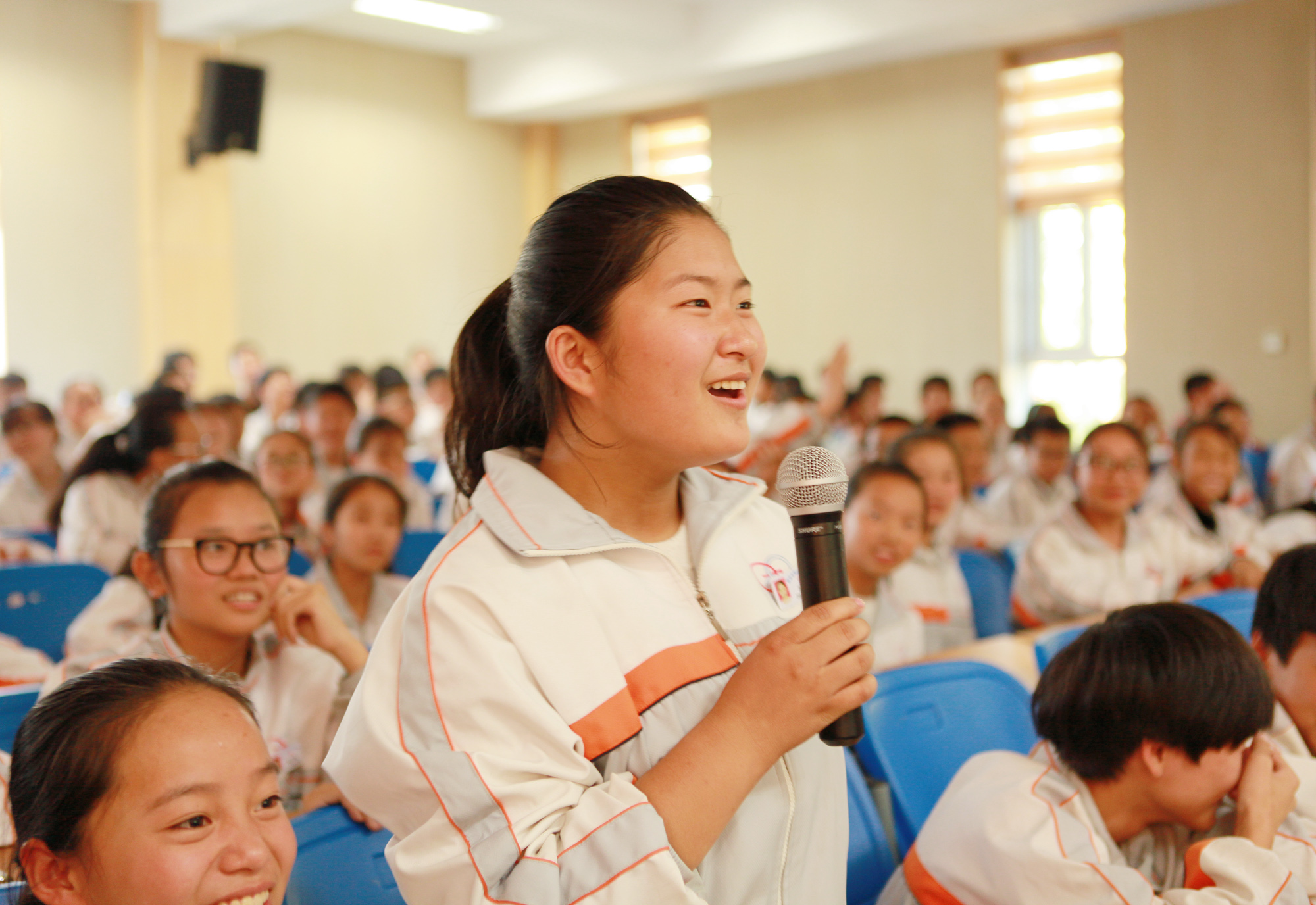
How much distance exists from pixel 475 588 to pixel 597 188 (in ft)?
1.37

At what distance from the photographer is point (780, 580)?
120 centimetres

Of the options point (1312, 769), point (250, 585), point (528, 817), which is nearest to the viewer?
point (528, 817)

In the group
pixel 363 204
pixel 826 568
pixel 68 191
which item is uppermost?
pixel 363 204

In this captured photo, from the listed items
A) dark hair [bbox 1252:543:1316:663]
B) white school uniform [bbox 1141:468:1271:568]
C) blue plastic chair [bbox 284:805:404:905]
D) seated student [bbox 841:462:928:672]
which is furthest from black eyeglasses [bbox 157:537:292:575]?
white school uniform [bbox 1141:468:1271:568]

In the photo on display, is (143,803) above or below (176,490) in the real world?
below

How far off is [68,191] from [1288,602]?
9.20 meters

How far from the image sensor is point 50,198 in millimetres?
8742

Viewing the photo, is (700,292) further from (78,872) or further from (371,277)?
(371,277)

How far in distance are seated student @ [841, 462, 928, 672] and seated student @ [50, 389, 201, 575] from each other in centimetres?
220

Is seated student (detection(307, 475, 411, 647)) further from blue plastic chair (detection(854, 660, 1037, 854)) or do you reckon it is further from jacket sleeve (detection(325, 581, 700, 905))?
jacket sleeve (detection(325, 581, 700, 905))

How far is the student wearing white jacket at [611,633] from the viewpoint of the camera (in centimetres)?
91

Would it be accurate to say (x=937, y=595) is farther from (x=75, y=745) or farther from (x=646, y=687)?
(x=75, y=745)

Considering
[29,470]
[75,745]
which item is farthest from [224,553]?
[29,470]

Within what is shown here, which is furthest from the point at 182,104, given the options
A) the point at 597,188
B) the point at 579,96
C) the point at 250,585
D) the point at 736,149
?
the point at 597,188
